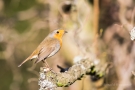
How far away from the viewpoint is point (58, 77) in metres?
2.51

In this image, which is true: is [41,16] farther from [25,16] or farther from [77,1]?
[77,1]

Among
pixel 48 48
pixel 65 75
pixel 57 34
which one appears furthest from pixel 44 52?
pixel 65 75

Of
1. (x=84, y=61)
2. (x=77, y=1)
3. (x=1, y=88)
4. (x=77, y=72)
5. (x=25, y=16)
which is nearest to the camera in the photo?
(x=77, y=72)

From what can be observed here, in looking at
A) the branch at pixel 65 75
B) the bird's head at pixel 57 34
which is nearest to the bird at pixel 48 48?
the bird's head at pixel 57 34

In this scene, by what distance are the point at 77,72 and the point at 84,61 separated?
0.27 meters

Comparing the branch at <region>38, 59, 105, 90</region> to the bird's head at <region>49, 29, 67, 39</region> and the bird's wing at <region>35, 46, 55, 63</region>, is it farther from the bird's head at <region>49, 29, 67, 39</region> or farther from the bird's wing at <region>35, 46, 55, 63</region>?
the bird's head at <region>49, 29, 67, 39</region>

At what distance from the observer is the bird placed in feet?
10.7

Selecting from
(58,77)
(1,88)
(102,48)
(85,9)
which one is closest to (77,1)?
(85,9)

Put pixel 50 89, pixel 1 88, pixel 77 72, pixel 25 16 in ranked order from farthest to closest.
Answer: pixel 1 88
pixel 25 16
pixel 77 72
pixel 50 89

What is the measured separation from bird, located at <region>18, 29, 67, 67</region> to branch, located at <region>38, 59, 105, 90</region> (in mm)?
363

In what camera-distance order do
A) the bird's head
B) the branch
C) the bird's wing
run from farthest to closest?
the bird's head
the bird's wing
the branch

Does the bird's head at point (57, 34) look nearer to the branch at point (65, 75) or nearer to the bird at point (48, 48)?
the bird at point (48, 48)

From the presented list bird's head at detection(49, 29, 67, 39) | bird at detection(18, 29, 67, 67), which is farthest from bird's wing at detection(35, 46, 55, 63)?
bird's head at detection(49, 29, 67, 39)

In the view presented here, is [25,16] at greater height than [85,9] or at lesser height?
greater
